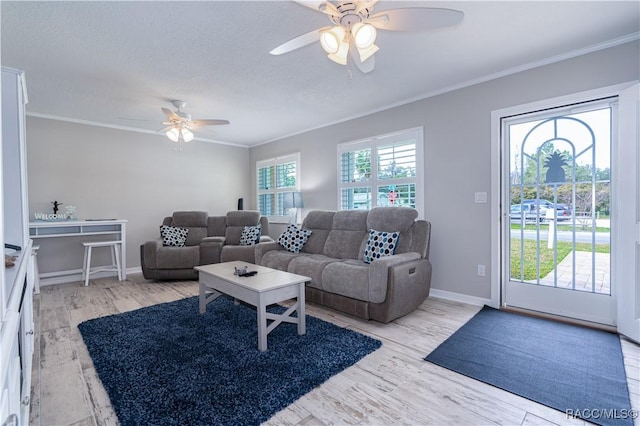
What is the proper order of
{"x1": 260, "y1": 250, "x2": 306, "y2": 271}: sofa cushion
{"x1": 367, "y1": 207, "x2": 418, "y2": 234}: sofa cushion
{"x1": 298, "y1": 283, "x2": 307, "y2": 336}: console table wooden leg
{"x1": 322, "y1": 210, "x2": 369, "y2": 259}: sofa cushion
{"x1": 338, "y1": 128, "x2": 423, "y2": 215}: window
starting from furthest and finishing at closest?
{"x1": 338, "y1": 128, "x2": 423, "y2": 215}: window < {"x1": 322, "y1": 210, "x2": 369, "y2": 259}: sofa cushion < {"x1": 260, "y1": 250, "x2": 306, "y2": 271}: sofa cushion < {"x1": 367, "y1": 207, "x2": 418, "y2": 234}: sofa cushion < {"x1": 298, "y1": 283, "x2": 307, "y2": 336}: console table wooden leg

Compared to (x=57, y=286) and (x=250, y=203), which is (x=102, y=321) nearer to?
(x=57, y=286)

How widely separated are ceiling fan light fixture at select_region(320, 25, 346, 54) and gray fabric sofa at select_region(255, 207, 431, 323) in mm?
1787

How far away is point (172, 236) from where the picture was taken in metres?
4.87

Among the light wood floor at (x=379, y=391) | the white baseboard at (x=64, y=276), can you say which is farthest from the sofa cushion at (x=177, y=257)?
the light wood floor at (x=379, y=391)

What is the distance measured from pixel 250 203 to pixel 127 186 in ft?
7.66

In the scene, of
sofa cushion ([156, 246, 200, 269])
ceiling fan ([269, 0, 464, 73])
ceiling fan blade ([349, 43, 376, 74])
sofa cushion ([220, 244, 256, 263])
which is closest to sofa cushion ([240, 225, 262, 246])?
sofa cushion ([220, 244, 256, 263])

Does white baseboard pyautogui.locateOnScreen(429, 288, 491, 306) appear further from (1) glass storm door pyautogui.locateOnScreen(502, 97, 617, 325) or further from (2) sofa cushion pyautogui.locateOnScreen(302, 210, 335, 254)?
(2) sofa cushion pyautogui.locateOnScreen(302, 210, 335, 254)

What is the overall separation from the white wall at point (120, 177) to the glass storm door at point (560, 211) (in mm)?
5015

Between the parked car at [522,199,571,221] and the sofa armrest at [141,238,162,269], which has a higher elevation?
the parked car at [522,199,571,221]

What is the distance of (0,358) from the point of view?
0.75 m

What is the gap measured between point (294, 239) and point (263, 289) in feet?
5.90

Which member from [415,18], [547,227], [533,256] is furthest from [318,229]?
[415,18]

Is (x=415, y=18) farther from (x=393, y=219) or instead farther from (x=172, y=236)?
(x=172, y=236)

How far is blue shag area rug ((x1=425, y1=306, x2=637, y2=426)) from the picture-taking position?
5.74 ft
